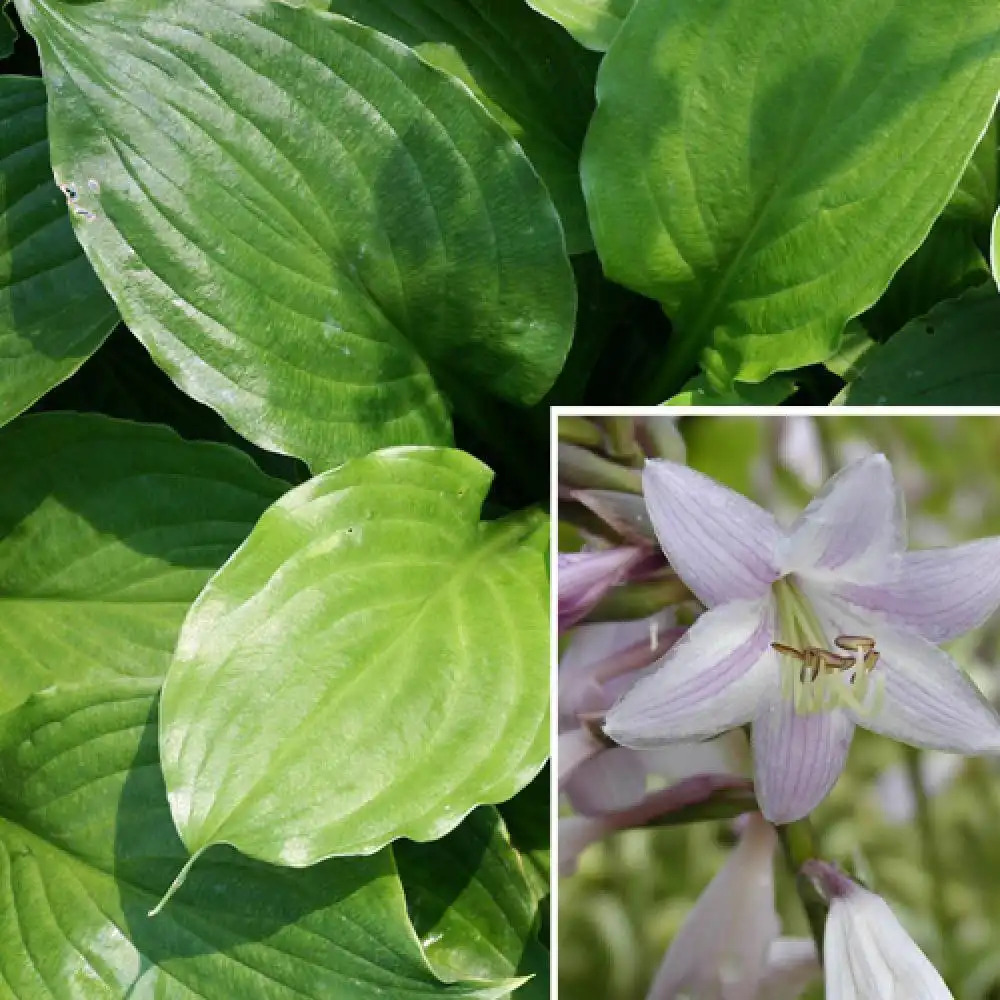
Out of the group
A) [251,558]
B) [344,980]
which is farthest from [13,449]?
[344,980]

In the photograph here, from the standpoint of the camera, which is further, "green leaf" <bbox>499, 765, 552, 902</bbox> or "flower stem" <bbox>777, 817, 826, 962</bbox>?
"green leaf" <bbox>499, 765, 552, 902</bbox>

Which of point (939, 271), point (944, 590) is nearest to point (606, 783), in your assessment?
point (944, 590)

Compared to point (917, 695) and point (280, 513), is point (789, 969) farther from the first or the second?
point (280, 513)

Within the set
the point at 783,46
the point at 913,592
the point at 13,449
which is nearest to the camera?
the point at 913,592

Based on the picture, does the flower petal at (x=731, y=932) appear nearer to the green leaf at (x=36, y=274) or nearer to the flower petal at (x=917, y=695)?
the flower petal at (x=917, y=695)

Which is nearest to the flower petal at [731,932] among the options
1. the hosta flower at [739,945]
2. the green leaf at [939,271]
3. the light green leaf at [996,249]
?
the hosta flower at [739,945]

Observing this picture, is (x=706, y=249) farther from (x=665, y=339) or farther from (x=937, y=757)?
(x=937, y=757)

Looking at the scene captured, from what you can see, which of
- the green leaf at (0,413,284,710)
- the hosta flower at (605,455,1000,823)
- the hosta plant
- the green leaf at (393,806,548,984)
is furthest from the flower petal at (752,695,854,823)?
the green leaf at (0,413,284,710)

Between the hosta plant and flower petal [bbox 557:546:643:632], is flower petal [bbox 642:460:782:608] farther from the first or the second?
the hosta plant
